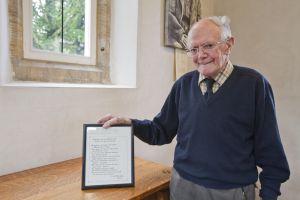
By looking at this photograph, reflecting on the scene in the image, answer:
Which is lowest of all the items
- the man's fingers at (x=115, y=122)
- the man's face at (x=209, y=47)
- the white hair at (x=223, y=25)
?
the man's fingers at (x=115, y=122)

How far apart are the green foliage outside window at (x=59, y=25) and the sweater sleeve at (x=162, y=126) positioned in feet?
2.03

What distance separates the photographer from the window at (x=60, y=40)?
126cm

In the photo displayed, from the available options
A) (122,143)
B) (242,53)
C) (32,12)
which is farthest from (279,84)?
(32,12)

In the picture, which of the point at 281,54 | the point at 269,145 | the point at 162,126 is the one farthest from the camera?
the point at 281,54

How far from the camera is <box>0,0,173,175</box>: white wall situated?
1123 millimetres

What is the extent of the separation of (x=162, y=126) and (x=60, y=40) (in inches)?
28.0

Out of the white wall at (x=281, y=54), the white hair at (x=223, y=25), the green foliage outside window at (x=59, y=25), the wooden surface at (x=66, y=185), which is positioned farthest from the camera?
the white wall at (x=281, y=54)

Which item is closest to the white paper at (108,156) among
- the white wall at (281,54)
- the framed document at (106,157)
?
the framed document at (106,157)

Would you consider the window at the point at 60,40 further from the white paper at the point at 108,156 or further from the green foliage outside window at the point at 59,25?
the white paper at the point at 108,156

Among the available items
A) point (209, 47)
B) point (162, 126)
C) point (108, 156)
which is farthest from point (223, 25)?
point (108, 156)

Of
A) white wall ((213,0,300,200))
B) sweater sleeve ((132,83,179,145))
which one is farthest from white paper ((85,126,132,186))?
white wall ((213,0,300,200))

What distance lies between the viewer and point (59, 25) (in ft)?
4.81

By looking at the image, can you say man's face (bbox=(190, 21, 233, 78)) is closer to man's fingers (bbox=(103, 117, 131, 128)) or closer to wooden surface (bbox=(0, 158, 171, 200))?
man's fingers (bbox=(103, 117, 131, 128))

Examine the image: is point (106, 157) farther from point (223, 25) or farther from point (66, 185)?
point (223, 25)
